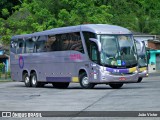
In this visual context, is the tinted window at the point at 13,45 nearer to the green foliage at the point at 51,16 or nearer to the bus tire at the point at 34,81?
the bus tire at the point at 34,81

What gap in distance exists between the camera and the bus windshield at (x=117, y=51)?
27.3 m

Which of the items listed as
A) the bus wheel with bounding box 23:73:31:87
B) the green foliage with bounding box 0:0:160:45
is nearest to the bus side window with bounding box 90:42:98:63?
the bus wheel with bounding box 23:73:31:87

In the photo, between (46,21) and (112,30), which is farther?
(46,21)

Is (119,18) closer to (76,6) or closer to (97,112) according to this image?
(76,6)

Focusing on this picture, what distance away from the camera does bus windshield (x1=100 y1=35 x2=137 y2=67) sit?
27344mm

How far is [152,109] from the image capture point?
16.0 m

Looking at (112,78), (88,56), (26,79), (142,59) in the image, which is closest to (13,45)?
(26,79)

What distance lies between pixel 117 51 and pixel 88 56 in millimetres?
1495

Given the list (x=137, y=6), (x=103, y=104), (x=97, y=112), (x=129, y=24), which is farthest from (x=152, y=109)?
(x=137, y=6)

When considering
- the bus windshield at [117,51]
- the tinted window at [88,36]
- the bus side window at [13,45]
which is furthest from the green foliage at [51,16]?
the bus windshield at [117,51]

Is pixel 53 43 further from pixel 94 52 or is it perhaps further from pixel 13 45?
pixel 13 45

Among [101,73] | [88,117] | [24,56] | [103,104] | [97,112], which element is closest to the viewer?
[88,117]

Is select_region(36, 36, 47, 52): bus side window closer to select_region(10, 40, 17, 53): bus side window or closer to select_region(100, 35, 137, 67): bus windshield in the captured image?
select_region(10, 40, 17, 53): bus side window

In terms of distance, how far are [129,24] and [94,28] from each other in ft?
155
